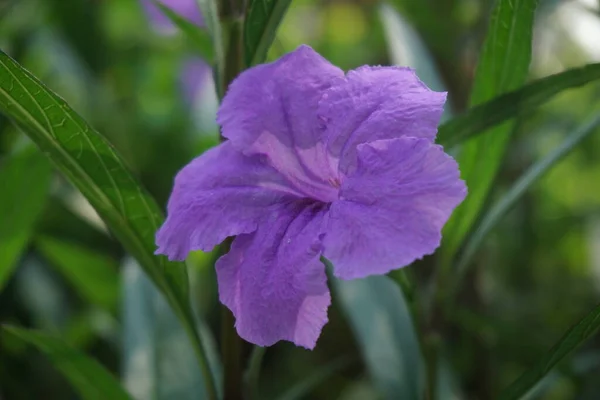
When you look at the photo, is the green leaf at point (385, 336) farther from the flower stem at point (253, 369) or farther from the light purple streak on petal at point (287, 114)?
the light purple streak on petal at point (287, 114)

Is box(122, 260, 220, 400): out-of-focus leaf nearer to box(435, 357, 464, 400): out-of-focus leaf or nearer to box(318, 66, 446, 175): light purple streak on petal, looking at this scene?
box(435, 357, 464, 400): out-of-focus leaf

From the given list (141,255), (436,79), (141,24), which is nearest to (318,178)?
(141,255)

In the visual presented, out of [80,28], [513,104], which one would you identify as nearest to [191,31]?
[513,104]

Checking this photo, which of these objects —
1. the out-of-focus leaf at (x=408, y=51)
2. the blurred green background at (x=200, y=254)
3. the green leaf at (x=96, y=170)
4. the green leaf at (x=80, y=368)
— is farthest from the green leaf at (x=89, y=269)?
the out-of-focus leaf at (x=408, y=51)

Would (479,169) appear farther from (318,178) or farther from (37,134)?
(37,134)

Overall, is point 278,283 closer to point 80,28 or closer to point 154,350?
point 154,350

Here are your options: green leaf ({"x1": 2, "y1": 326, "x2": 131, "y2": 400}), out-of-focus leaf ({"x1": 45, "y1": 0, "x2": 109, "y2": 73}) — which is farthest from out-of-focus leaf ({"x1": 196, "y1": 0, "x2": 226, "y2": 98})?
out-of-focus leaf ({"x1": 45, "y1": 0, "x2": 109, "y2": 73})

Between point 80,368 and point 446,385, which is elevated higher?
point 80,368
